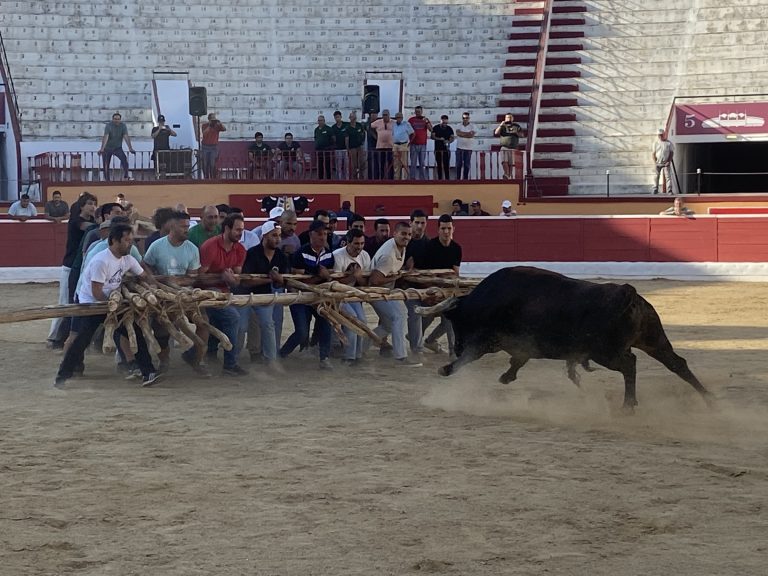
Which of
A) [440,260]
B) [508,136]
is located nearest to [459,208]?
[508,136]

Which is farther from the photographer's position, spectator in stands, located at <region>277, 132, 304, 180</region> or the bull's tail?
spectator in stands, located at <region>277, 132, 304, 180</region>

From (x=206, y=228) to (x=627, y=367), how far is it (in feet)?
13.0

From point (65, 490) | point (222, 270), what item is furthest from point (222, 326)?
point (65, 490)

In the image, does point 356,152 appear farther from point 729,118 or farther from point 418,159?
point 729,118

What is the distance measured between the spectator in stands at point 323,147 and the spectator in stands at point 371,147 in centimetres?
66

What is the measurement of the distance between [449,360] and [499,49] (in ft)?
54.6

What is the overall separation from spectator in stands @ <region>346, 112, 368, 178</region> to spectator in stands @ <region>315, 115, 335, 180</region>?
335mm

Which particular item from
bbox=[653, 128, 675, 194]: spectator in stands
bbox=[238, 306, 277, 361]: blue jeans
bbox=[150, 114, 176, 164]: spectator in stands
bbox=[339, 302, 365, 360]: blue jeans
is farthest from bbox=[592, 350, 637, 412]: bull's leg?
bbox=[653, 128, 675, 194]: spectator in stands

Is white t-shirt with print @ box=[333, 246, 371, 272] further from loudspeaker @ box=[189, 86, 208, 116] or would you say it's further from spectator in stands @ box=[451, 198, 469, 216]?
loudspeaker @ box=[189, 86, 208, 116]

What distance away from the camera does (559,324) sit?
24.6ft

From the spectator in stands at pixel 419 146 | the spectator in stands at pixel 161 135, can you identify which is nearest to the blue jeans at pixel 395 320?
the spectator in stands at pixel 419 146

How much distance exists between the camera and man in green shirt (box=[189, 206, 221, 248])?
32.0ft

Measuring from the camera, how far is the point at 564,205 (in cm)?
2106

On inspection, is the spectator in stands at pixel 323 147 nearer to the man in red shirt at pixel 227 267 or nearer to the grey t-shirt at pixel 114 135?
the grey t-shirt at pixel 114 135
